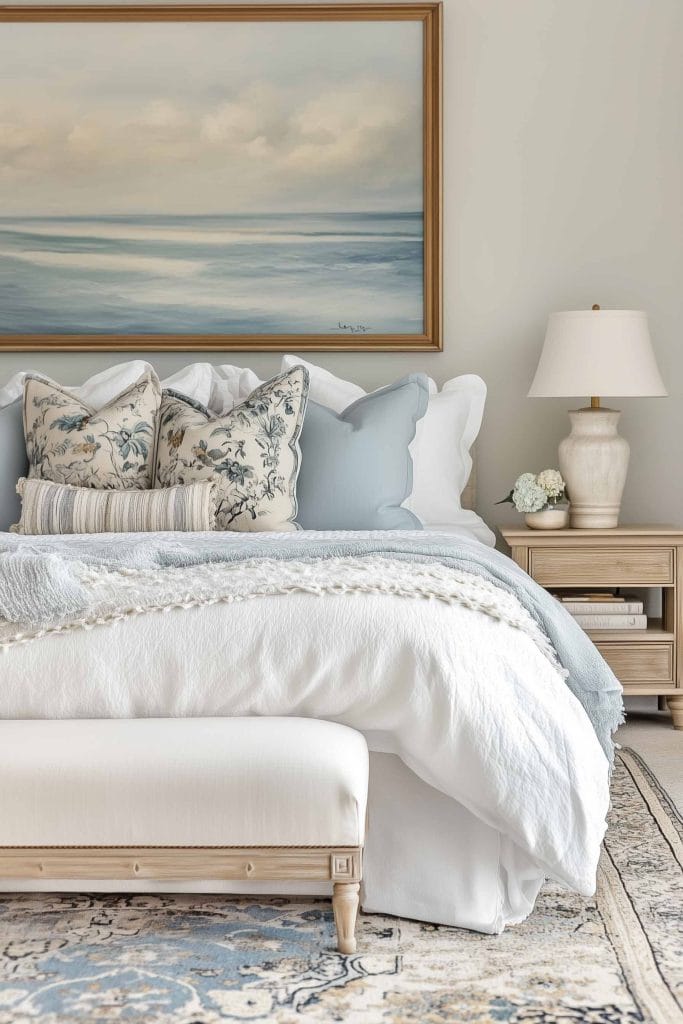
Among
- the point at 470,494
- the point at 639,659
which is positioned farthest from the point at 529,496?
the point at 639,659

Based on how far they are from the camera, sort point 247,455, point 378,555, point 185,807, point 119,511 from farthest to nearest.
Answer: point 247,455 → point 119,511 → point 378,555 → point 185,807

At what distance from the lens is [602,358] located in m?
3.57

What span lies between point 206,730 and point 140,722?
0.42 feet

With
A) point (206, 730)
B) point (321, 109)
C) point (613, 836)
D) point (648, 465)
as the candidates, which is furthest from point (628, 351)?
point (206, 730)

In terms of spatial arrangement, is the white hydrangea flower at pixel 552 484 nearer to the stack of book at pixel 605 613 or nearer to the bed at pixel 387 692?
the stack of book at pixel 605 613

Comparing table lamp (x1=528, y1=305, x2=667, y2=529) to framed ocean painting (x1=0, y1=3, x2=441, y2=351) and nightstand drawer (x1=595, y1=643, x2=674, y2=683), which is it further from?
framed ocean painting (x1=0, y1=3, x2=441, y2=351)

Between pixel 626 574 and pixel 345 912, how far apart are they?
188 cm

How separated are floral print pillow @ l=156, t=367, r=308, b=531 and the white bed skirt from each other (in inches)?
44.5

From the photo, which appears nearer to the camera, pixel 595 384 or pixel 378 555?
pixel 378 555

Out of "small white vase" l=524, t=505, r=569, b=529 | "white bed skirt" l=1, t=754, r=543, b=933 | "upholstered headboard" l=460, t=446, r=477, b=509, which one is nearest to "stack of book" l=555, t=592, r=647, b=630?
"small white vase" l=524, t=505, r=569, b=529

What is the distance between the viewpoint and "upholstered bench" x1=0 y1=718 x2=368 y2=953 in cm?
189

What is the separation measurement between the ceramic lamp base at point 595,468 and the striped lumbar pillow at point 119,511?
4.16 feet

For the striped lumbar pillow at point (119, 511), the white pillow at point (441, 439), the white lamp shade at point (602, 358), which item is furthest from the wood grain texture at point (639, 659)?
the striped lumbar pillow at point (119, 511)
